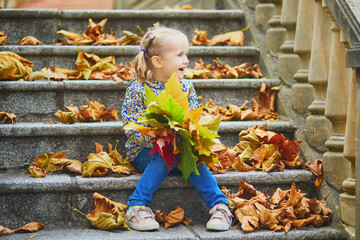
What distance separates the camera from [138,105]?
8.89 ft

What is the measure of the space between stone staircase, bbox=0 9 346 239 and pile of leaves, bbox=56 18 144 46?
140 millimetres

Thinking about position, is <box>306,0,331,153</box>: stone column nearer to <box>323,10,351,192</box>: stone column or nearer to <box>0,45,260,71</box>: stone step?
<box>323,10,351,192</box>: stone column

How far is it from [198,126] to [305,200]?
69 cm

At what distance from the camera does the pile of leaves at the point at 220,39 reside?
363 centimetres

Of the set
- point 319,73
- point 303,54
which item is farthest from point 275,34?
point 319,73

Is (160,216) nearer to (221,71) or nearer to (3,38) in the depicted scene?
(221,71)

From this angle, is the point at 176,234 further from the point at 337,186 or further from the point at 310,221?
the point at 337,186

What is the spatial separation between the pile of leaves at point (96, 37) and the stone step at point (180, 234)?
5.29ft

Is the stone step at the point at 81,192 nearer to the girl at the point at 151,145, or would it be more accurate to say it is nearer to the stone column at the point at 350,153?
the girl at the point at 151,145

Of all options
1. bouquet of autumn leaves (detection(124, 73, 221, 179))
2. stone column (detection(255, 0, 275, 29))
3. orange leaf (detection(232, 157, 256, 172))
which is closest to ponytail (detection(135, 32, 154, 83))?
bouquet of autumn leaves (detection(124, 73, 221, 179))

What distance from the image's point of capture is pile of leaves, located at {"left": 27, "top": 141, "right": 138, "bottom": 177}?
8.16ft

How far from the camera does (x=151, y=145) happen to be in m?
2.59

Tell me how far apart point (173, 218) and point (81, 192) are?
48 centimetres

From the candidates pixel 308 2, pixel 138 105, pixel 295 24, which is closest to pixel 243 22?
pixel 295 24
